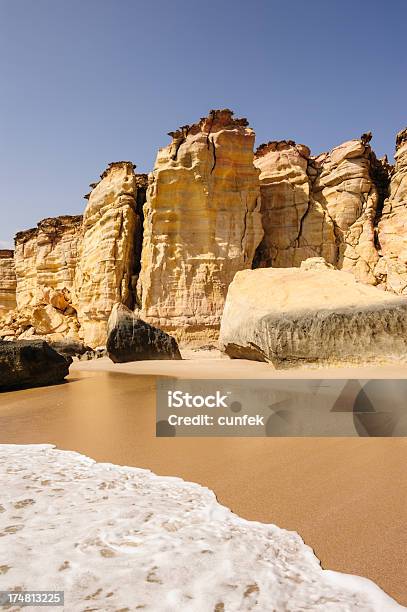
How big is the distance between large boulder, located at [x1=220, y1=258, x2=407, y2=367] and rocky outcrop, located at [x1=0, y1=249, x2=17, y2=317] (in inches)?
1106

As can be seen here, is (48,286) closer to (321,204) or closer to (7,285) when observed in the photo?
(7,285)

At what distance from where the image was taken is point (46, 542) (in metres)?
1.43

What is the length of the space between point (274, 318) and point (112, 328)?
17.7ft

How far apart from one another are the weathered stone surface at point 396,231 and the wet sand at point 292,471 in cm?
1649

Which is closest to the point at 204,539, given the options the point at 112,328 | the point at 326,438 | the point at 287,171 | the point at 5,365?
the point at 326,438

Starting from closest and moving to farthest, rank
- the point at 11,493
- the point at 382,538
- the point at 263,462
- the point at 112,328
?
the point at 382,538
the point at 11,493
the point at 263,462
the point at 112,328

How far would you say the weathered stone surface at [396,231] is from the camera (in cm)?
1878

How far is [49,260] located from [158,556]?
27.2 meters

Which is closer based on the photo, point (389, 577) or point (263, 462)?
point (389, 577)

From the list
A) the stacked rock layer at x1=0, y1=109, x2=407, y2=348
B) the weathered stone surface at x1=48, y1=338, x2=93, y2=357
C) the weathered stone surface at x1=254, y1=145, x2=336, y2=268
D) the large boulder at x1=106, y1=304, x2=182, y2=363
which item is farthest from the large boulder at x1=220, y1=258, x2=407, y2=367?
the weathered stone surface at x1=254, y1=145, x2=336, y2=268

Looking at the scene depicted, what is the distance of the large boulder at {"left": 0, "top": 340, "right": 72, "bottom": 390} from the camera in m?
5.92

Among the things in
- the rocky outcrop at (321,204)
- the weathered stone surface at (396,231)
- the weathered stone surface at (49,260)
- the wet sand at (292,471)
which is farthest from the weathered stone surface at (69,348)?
the weathered stone surface at (396,231)

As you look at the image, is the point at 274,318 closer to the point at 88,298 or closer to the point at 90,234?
the point at 88,298

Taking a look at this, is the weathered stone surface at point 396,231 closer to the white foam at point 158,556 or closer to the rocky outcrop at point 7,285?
the white foam at point 158,556
